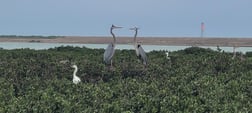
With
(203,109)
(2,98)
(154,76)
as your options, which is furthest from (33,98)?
(154,76)

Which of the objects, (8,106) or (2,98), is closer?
(8,106)

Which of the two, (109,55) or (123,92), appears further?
(109,55)

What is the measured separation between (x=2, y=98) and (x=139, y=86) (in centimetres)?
306

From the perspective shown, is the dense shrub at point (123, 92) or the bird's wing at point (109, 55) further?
the bird's wing at point (109, 55)

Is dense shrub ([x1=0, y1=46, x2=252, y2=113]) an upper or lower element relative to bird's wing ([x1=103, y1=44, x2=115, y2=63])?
lower

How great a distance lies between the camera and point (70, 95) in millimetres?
10094

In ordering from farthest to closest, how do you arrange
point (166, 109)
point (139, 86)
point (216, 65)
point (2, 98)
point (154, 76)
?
point (216, 65), point (154, 76), point (139, 86), point (2, 98), point (166, 109)

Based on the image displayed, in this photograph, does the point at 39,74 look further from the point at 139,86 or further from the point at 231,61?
the point at 231,61

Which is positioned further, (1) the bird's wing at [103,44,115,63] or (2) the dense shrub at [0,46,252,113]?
(1) the bird's wing at [103,44,115,63]

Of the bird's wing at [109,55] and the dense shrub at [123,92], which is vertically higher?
the bird's wing at [109,55]

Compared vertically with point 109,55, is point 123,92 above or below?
below

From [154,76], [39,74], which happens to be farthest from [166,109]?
[39,74]

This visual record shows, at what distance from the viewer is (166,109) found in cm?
880

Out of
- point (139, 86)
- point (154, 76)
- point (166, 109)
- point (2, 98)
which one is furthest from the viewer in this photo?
point (154, 76)
